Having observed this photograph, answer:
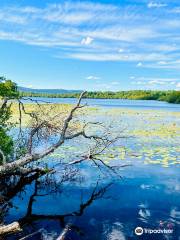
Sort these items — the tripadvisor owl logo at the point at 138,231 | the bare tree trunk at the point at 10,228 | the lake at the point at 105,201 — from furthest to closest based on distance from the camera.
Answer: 1. the lake at the point at 105,201
2. the tripadvisor owl logo at the point at 138,231
3. the bare tree trunk at the point at 10,228

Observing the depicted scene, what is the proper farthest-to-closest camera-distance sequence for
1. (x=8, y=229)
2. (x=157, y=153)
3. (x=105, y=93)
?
(x=105, y=93) < (x=157, y=153) < (x=8, y=229)

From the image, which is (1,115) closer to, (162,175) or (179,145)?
(162,175)

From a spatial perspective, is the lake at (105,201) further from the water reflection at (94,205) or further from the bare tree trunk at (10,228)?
the bare tree trunk at (10,228)

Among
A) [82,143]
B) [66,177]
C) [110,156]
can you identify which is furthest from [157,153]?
[66,177]

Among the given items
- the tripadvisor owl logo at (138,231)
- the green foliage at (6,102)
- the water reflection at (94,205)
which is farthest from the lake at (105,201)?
the green foliage at (6,102)

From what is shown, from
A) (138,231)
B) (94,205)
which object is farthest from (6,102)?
(138,231)

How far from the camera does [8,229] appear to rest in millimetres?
8500

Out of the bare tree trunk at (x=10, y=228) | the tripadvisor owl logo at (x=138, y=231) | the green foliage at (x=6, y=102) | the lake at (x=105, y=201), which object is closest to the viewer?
the bare tree trunk at (x=10, y=228)

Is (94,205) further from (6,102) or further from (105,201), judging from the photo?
(6,102)

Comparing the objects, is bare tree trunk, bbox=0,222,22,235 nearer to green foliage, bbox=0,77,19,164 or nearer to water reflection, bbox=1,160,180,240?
water reflection, bbox=1,160,180,240

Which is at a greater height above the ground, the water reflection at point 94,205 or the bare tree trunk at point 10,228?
the bare tree trunk at point 10,228

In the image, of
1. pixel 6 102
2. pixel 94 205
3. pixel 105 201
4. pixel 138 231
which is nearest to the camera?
pixel 138 231

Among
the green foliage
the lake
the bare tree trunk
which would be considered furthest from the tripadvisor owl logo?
the green foliage

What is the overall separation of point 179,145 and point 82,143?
212 inches
